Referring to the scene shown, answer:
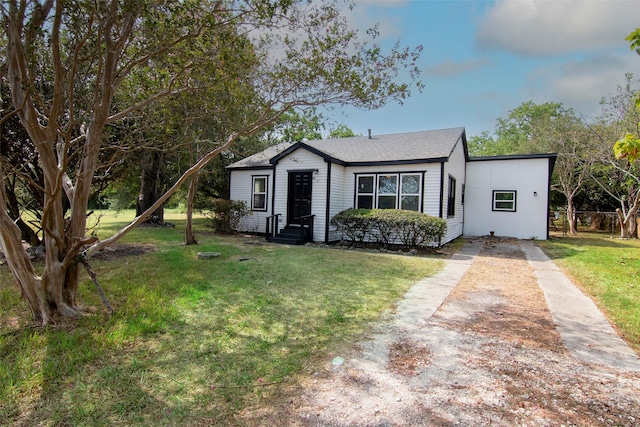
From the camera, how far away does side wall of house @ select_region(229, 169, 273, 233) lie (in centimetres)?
1417

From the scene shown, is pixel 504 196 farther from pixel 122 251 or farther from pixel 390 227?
pixel 122 251

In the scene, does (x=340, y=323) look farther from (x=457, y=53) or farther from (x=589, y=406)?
(x=457, y=53)

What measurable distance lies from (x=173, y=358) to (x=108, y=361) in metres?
0.56

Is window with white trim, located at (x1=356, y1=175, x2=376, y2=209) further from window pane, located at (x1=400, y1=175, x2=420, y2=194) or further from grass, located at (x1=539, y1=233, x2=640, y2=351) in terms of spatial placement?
grass, located at (x1=539, y1=233, x2=640, y2=351)

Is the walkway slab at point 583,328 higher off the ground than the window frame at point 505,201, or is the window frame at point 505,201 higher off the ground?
the window frame at point 505,201

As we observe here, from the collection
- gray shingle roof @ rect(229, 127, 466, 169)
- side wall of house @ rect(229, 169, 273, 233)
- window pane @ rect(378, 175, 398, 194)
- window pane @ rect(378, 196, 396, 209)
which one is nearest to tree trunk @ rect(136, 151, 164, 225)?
A: side wall of house @ rect(229, 169, 273, 233)

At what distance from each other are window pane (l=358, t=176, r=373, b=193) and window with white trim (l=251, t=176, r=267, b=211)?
13.6 feet

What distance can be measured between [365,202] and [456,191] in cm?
399

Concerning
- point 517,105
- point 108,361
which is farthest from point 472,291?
point 517,105

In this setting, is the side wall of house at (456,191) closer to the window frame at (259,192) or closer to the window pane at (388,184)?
the window pane at (388,184)

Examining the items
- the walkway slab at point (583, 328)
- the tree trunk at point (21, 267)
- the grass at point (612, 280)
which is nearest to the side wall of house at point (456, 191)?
the grass at point (612, 280)

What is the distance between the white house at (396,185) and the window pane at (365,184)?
0.04 m

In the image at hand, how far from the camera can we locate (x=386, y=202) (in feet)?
40.0

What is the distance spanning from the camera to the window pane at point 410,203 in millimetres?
11719
